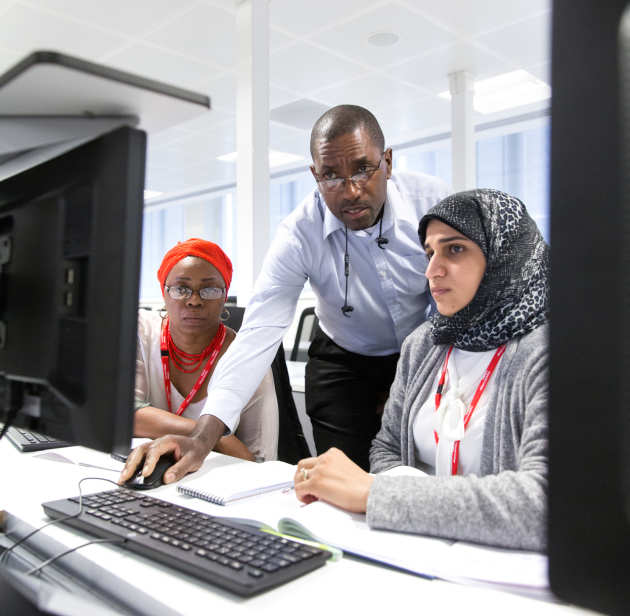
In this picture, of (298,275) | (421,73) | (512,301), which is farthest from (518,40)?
(512,301)

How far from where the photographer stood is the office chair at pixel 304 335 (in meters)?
3.71

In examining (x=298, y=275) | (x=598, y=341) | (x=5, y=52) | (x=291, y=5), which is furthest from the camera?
(x=5, y=52)

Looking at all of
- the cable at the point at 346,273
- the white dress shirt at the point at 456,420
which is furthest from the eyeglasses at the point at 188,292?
the white dress shirt at the point at 456,420

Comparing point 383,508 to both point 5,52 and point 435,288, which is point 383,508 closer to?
point 435,288

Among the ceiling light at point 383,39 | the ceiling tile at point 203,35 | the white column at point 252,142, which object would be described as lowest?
the white column at point 252,142

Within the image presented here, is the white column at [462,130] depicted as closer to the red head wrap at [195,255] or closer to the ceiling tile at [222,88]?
the ceiling tile at [222,88]

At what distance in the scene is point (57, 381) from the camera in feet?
1.96

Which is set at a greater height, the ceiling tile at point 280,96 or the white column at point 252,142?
the ceiling tile at point 280,96

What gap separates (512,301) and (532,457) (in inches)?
13.5

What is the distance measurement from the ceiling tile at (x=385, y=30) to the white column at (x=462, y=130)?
0.60 meters

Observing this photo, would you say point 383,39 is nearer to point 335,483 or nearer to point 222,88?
point 222,88

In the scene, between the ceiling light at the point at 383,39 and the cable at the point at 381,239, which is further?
the ceiling light at the point at 383,39

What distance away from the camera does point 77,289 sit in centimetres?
57

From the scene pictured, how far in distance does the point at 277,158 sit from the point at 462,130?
224cm
